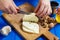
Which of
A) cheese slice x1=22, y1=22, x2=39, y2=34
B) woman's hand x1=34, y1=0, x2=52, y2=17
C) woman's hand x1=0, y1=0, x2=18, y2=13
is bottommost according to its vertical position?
cheese slice x1=22, y1=22, x2=39, y2=34

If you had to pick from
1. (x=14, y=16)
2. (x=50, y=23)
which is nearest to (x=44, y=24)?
(x=50, y=23)

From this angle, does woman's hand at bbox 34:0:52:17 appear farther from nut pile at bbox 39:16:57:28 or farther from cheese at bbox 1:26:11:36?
cheese at bbox 1:26:11:36

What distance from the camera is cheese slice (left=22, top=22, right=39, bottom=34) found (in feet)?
2.83

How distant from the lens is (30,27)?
88cm

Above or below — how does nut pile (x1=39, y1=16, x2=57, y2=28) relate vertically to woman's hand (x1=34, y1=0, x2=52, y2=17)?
below

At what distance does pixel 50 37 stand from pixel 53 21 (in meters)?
0.12

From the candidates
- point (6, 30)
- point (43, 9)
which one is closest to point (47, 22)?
point (43, 9)

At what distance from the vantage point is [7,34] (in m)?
0.86

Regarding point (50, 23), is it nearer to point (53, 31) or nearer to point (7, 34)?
point (53, 31)

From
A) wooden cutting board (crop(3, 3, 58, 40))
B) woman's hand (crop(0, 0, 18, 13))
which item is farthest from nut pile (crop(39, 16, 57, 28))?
woman's hand (crop(0, 0, 18, 13))

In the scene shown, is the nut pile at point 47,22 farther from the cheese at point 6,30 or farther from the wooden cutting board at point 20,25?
the cheese at point 6,30

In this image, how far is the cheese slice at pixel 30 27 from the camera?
862 millimetres

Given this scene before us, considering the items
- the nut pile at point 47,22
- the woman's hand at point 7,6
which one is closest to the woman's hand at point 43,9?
the nut pile at point 47,22

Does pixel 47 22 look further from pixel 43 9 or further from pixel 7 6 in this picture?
pixel 7 6
